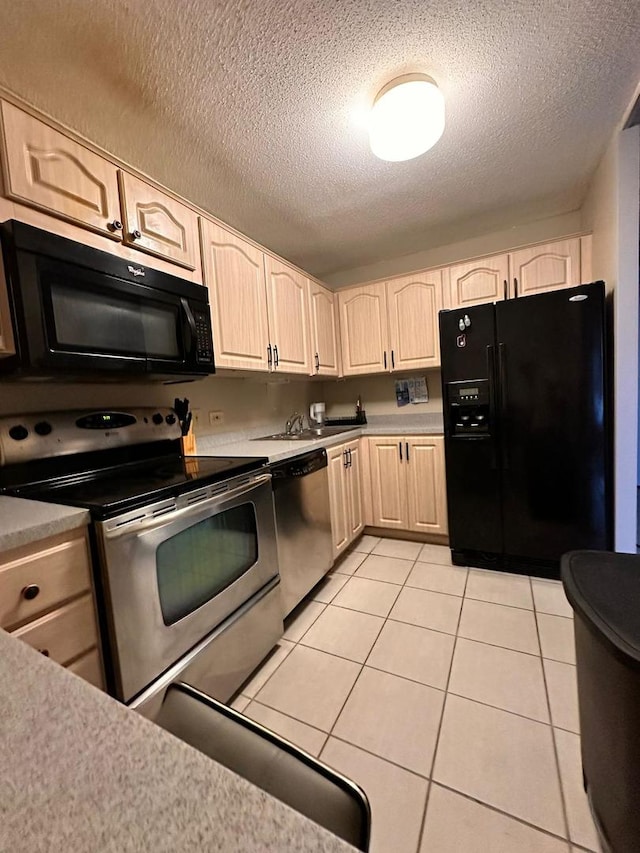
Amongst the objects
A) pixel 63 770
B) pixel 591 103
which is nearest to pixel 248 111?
pixel 591 103

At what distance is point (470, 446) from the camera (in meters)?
2.26

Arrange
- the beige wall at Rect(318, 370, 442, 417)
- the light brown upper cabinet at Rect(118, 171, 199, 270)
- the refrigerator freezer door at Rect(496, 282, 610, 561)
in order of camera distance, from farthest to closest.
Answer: the beige wall at Rect(318, 370, 442, 417) → the refrigerator freezer door at Rect(496, 282, 610, 561) → the light brown upper cabinet at Rect(118, 171, 199, 270)

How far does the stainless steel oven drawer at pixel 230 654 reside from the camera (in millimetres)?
1131

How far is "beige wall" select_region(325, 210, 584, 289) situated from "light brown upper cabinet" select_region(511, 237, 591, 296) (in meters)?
0.22

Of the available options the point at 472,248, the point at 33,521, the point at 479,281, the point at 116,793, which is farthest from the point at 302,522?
the point at 472,248

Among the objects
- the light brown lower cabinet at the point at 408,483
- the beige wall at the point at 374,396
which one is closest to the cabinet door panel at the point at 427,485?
the light brown lower cabinet at the point at 408,483

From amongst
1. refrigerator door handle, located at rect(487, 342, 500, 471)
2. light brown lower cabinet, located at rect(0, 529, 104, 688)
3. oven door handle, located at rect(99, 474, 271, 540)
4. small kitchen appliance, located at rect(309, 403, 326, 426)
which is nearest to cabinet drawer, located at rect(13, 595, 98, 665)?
light brown lower cabinet, located at rect(0, 529, 104, 688)

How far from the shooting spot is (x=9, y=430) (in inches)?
49.9

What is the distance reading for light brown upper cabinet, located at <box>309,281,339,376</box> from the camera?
2719mm

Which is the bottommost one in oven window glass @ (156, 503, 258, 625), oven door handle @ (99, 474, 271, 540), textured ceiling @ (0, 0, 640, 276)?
oven window glass @ (156, 503, 258, 625)

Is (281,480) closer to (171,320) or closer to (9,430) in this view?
(171,320)

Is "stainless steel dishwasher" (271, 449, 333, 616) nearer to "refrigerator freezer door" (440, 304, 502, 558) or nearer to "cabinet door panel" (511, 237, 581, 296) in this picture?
"refrigerator freezer door" (440, 304, 502, 558)

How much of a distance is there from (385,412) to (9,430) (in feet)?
8.69

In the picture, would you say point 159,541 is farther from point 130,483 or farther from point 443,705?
point 443,705
